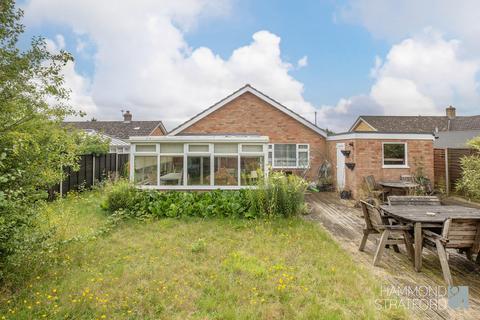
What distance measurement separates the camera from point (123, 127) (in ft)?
93.2

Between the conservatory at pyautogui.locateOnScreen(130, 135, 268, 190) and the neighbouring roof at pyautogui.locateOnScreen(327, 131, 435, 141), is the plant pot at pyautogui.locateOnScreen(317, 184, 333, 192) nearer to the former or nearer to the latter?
the neighbouring roof at pyautogui.locateOnScreen(327, 131, 435, 141)

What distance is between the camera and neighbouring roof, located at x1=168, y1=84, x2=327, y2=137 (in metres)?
15.2

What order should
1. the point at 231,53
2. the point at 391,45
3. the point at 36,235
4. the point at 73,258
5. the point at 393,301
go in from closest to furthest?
the point at 393,301
the point at 36,235
the point at 73,258
the point at 391,45
the point at 231,53

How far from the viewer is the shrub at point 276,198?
7.39 m

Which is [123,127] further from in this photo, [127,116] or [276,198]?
[276,198]

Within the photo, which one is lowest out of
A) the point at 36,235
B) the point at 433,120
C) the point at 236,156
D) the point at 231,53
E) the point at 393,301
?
the point at 393,301

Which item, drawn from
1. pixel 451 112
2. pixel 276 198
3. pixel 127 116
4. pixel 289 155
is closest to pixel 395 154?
pixel 289 155

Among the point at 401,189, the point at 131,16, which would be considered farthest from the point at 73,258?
the point at 401,189

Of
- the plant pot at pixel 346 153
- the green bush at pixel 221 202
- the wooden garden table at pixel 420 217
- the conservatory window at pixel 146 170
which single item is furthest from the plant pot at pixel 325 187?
the conservatory window at pixel 146 170

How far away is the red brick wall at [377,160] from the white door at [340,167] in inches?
34.7

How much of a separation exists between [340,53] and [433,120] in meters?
21.4

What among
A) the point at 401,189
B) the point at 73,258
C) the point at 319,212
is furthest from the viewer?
the point at 401,189

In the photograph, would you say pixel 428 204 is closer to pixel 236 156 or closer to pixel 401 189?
pixel 401 189

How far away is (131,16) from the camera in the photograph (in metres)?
9.38
